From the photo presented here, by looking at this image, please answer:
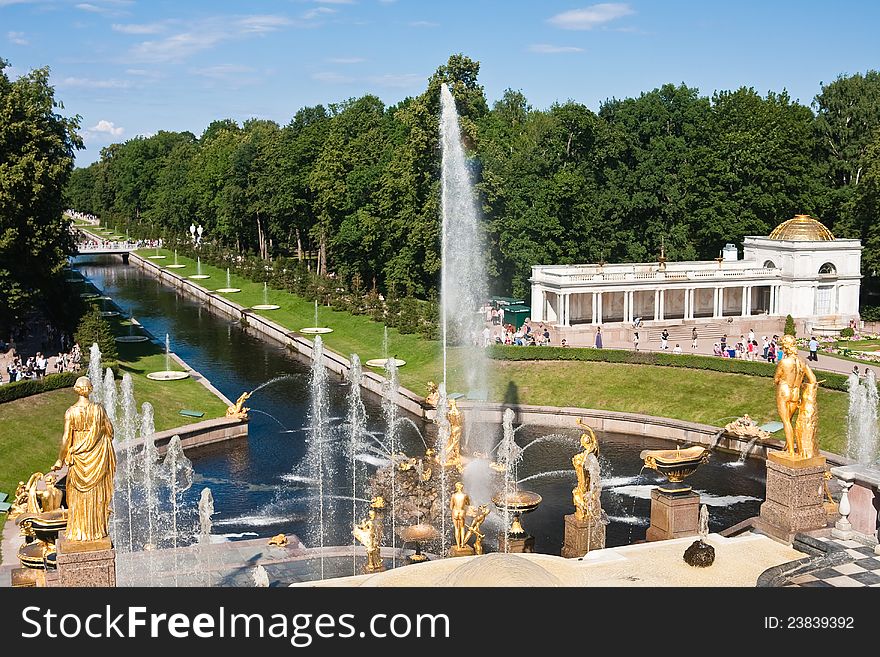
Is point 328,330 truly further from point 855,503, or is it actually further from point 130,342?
point 855,503

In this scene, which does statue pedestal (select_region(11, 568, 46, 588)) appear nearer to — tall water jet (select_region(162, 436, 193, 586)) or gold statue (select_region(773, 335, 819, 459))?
tall water jet (select_region(162, 436, 193, 586))

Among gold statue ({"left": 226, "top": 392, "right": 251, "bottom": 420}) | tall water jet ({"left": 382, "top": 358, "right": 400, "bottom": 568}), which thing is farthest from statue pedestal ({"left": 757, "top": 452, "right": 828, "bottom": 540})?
gold statue ({"left": 226, "top": 392, "right": 251, "bottom": 420})

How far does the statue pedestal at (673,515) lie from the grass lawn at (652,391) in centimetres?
1855

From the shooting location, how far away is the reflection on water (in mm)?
33094

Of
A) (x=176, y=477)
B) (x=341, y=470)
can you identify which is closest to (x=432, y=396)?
(x=341, y=470)

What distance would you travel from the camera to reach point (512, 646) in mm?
13562

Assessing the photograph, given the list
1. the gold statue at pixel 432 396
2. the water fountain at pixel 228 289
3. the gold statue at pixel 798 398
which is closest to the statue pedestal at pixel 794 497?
the gold statue at pixel 798 398

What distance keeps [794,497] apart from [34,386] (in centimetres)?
3269

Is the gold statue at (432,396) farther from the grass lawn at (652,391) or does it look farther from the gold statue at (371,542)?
the gold statue at (371,542)

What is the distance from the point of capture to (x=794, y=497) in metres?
21.6

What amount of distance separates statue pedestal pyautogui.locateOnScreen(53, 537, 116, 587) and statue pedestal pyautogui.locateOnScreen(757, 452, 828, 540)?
43.8 feet

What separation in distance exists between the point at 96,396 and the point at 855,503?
3181cm

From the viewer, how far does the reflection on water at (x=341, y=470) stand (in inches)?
1303

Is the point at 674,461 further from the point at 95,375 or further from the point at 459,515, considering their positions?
the point at 95,375
